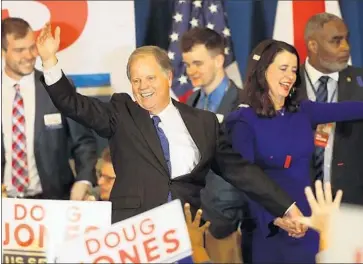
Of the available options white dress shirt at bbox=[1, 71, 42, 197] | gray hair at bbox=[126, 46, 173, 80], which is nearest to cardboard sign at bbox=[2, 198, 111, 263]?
gray hair at bbox=[126, 46, 173, 80]

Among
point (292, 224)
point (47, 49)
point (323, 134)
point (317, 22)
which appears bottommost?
point (292, 224)

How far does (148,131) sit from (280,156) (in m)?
0.50

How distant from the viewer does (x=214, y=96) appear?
348cm

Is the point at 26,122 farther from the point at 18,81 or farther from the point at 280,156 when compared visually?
the point at 280,156

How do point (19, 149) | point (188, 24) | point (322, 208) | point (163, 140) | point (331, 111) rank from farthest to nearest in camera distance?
point (188, 24) → point (19, 149) → point (331, 111) → point (163, 140) → point (322, 208)

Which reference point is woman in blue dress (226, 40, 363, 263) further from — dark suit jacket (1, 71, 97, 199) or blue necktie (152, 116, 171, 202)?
dark suit jacket (1, 71, 97, 199)

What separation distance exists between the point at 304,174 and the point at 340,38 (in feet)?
2.77

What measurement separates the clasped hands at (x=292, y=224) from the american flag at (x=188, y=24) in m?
1.29

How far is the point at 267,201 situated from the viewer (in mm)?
2672

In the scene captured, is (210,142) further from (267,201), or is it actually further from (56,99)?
(56,99)

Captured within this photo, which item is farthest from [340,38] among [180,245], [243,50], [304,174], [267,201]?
[180,245]

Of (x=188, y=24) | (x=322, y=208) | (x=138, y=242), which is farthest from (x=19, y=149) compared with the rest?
(x=322, y=208)

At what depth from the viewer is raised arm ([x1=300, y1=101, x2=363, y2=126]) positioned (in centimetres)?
293

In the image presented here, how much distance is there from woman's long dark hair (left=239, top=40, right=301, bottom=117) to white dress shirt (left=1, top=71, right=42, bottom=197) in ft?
3.45
